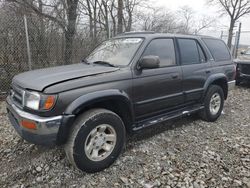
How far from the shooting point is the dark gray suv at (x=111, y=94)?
239 cm

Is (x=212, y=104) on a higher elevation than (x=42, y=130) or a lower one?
lower

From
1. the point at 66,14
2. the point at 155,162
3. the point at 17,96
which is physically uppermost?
the point at 66,14

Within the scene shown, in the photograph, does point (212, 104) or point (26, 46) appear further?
point (26, 46)

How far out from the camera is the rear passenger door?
3.81 m

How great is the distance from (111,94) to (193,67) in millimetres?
1994

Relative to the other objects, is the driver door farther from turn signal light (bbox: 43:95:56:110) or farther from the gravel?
turn signal light (bbox: 43:95:56:110)

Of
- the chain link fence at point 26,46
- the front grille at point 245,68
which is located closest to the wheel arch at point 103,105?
the chain link fence at point 26,46

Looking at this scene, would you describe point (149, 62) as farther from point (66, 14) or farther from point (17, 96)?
point (66, 14)

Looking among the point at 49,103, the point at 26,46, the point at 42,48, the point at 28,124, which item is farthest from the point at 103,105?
the point at 42,48

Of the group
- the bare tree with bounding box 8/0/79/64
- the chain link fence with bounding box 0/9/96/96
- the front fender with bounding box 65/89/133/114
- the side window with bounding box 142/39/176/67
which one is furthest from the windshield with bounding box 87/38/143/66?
the bare tree with bounding box 8/0/79/64

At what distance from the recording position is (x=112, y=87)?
9.02 feet

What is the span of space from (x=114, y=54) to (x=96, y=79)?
93 cm

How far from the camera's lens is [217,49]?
464 centimetres

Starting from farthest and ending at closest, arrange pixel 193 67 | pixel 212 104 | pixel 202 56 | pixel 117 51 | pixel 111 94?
pixel 212 104, pixel 202 56, pixel 193 67, pixel 117 51, pixel 111 94
